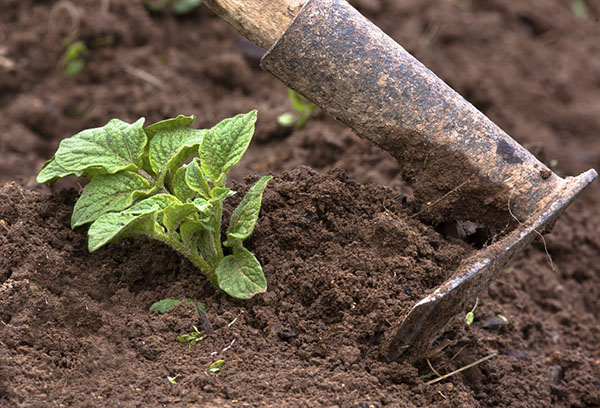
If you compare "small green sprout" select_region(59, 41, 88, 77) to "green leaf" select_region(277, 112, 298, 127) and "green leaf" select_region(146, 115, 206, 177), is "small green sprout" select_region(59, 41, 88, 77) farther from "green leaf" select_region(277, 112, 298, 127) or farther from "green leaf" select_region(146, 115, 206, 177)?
"green leaf" select_region(146, 115, 206, 177)

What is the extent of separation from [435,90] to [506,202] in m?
0.43

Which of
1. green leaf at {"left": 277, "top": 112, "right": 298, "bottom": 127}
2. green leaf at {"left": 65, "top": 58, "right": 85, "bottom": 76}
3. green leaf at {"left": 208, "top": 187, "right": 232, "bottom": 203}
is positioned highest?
green leaf at {"left": 208, "top": 187, "right": 232, "bottom": 203}

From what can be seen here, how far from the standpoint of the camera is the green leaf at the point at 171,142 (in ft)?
7.59

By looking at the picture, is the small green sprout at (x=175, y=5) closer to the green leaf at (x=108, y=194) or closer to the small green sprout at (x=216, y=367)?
the green leaf at (x=108, y=194)

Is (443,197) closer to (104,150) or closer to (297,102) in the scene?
(104,150)

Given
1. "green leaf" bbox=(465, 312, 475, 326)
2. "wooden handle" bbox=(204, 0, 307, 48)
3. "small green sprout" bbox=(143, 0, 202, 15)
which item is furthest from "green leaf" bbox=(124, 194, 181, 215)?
"small green sprout" bbox=(143, 0, 202, 15)

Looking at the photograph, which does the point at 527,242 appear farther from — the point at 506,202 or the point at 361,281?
the point at 361,281

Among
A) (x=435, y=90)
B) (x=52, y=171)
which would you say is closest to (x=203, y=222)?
(x=52, y=171)

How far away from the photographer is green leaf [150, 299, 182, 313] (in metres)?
2.28

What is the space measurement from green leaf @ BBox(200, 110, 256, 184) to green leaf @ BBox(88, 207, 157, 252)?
24 centimetres

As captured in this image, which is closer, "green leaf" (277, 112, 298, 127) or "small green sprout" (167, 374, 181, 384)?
"small green sprout" (167, 374, 181, 384)

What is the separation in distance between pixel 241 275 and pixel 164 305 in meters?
0.27

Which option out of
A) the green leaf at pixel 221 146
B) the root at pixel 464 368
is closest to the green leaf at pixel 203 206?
the green leaf at pixel 221 146

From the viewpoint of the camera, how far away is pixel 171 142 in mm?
2348
